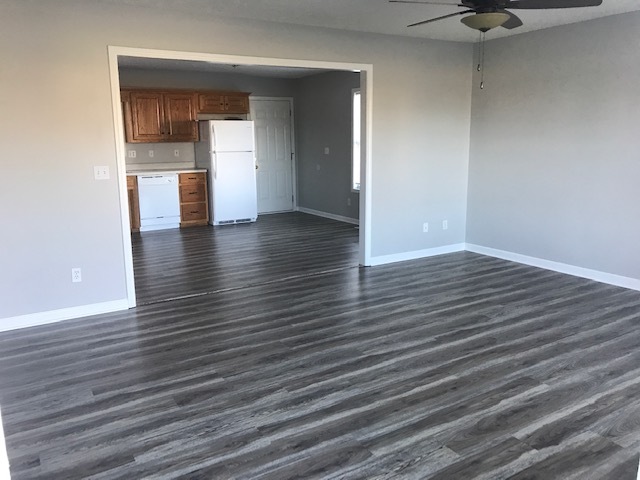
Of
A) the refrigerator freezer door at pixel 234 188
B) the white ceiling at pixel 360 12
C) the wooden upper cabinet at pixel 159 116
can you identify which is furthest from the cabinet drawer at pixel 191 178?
the white ceiling at pixel 360 12

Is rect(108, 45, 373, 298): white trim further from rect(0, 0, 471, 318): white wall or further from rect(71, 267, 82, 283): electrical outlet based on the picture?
rect(71, 267, 82, 283): electrical outlet

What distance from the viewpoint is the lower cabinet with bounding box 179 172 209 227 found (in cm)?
851

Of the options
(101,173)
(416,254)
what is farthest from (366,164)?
(101,173)

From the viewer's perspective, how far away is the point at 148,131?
832cm

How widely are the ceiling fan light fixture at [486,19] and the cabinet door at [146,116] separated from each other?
243 inches

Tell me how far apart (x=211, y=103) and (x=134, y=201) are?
2.11 m

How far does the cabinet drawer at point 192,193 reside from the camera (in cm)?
851

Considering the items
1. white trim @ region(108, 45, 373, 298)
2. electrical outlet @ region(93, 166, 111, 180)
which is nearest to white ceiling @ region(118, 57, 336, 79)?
white trim @ region(108, 45, 373, 298)

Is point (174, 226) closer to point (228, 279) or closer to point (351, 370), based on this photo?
point (228, 279)

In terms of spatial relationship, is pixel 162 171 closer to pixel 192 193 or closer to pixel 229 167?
pixel 192 193

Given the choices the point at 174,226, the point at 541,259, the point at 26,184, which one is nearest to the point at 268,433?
the point at 26,184

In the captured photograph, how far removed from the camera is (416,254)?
634 cm

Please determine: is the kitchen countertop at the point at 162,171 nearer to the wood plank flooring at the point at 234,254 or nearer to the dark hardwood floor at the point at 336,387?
the wood plank flooring at the point at 234,254

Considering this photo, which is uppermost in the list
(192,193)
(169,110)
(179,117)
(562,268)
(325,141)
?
(169,110)
